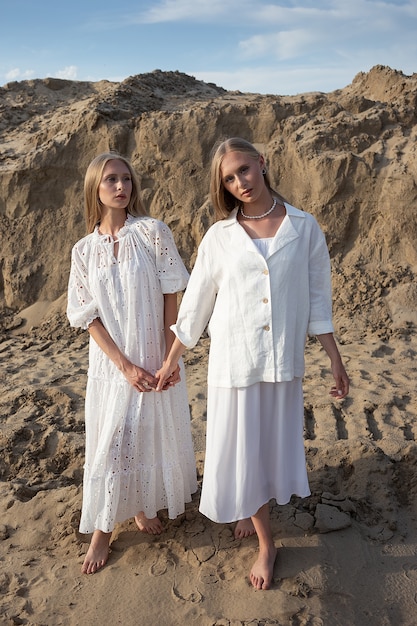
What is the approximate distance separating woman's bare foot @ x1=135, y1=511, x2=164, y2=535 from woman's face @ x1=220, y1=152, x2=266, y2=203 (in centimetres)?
160

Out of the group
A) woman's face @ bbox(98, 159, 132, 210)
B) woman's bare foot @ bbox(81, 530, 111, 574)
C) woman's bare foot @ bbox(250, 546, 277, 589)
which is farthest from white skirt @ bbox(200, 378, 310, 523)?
woman's face @ bbox(98, 159, 132, 210)

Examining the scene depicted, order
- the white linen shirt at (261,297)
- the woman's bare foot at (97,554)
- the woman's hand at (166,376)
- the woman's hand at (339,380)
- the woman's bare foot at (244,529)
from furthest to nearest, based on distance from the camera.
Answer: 1. the woman's bare foot at (244,529)
2. the woman's bare foot at (97,554)
3. the woman's hand at (166,376)
4. the woman's hand at (339,380)
5. the white linen shirt at (261,297)

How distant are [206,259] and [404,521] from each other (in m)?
1.79

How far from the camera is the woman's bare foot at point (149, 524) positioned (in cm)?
283

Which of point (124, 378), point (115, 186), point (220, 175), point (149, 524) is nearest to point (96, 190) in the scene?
point (115, 186)

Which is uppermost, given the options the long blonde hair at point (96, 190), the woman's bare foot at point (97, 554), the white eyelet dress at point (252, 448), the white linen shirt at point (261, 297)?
the long blonde hair at point (96, 190)

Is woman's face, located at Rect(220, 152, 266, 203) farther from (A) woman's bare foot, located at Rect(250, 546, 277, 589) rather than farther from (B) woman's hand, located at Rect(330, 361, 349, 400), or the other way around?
(A) woman's bare foot, located at Rect(250, 546, 277, 589)

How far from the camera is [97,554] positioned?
105 inches

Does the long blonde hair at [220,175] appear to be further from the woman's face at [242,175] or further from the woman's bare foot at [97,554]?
the woman's bare foot at [97,554]

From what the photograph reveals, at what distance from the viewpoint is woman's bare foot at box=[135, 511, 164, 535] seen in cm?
283

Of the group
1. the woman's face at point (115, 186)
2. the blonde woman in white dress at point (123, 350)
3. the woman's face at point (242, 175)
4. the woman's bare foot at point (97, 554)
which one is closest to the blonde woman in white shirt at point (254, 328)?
Result: the woman's face at point (242, 175)

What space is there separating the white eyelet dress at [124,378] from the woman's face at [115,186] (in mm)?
119

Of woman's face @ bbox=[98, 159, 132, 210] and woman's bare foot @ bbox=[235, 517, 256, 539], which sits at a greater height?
woman's face @ bbox=[98, 159, 132, 210]

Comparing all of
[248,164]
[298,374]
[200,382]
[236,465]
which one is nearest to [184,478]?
[236,465]
